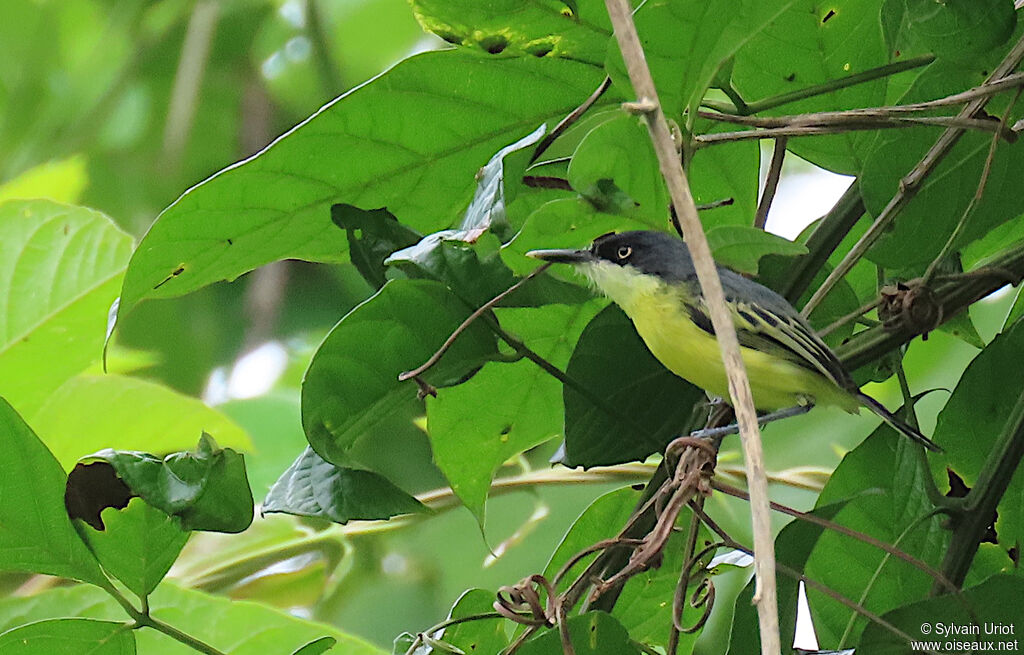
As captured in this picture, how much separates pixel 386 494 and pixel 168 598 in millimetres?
509

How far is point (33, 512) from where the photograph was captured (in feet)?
3.37

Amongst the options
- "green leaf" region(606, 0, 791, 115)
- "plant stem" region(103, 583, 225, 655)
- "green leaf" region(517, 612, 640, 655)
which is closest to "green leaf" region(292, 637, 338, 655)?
"plant stem" region(103, 583, 225, 655)

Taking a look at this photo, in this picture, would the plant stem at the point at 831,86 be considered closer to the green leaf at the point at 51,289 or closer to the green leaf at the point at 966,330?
the green leaf at the point at 966,330

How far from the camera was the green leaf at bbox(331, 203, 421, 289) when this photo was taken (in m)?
1.08

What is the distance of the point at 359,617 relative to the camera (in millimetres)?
2229

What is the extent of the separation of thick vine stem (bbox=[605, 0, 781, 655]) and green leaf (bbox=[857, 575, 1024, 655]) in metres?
0.38

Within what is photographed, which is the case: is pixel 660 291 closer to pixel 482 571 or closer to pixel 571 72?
pixel 571 72

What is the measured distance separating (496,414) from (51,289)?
72 centimetres

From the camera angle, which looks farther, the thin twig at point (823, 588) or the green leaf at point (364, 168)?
the green leaf at point (364, 168)

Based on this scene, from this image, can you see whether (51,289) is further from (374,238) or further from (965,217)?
(965,217)

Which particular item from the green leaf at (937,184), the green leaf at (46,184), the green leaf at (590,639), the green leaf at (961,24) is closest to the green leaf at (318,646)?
the green leaf at (590,639)

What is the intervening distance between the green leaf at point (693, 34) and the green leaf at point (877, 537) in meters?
0.46

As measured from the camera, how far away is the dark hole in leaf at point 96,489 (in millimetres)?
1022

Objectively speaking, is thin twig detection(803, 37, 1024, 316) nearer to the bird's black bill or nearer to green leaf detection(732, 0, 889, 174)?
green leaf detection(732, 0, 889, 174)
